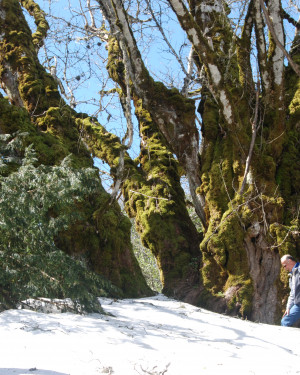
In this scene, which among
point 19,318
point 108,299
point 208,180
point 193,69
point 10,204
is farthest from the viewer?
point 193,69

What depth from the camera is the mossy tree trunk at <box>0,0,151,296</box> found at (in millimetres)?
6043

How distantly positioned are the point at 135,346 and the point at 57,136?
4.74 m

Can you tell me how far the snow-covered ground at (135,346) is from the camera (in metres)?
2.84

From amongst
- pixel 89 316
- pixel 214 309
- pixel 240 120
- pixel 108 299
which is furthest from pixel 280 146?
pixel 89 316

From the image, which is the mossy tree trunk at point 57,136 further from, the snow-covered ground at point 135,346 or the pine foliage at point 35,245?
the snow-covered ground at point 135,346

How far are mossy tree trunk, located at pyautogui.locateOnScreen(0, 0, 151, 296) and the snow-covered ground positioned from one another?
161 centimetres

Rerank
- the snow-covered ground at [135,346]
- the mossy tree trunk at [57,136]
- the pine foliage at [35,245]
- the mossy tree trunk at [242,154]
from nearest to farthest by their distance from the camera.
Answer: the snow-covered ground at [135,346] → the pine foliage at [35,245] → the mossy tree trunk at [242,154] → the mossy tree trunk at [57,136]

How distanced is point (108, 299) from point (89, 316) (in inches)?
53.1

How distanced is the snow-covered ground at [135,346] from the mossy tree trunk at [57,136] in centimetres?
161

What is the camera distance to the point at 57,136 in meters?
7.10

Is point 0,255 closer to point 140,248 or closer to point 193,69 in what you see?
point 193,69

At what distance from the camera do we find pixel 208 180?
6.51 m

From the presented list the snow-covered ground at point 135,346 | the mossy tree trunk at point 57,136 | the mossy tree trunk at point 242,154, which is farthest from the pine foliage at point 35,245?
the mossy tree trunk at point 242,154

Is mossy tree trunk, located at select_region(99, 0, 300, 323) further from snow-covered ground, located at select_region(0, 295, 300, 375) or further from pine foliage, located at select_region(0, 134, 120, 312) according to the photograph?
pine foliage, located at select_region(0, 134, 120, 312)
